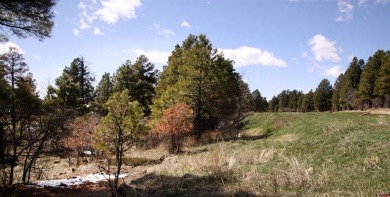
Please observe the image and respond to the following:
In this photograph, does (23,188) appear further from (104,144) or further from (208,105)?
(208,105)

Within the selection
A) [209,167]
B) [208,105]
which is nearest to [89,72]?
[208,105]

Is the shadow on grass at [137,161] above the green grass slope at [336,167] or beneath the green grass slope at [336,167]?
beneath

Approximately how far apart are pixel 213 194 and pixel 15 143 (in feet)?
34.0

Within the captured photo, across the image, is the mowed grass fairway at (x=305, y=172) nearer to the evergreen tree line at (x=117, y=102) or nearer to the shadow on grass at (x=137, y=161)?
A: the evergreen tree line at (x=117, y=102)

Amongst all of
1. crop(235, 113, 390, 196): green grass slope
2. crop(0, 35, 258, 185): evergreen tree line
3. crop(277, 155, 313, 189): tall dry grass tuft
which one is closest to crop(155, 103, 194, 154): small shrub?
crop(0, 35, 258, 185): evergreen tree line

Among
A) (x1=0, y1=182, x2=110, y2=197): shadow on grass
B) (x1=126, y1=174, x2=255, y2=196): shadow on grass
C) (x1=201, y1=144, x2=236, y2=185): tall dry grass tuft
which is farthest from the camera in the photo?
(x1=0, y1=182, x2=110, y2=197): shadow on grass

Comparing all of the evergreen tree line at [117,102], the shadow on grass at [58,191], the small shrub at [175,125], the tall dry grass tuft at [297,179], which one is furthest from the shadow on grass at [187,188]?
the small shrub at [175,125]

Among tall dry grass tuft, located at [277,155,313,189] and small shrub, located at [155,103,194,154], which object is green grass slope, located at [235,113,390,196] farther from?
small shrub, located at [155,103,194,154]

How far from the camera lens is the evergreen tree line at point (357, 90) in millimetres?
44625

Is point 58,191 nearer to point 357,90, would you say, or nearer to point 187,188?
point 187,188

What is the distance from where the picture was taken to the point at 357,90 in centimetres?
5578

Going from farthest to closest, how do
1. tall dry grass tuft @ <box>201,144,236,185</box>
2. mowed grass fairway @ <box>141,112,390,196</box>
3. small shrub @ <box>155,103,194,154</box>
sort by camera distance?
small shrub @ <box>155,103,194,154</box>, tall dry grass tuft @ <box>201,144,236,185</box>, mowed grass fairway @ <box>141,112,390,196</box>

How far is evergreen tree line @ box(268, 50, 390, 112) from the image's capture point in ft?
146

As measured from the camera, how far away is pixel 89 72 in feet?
145
